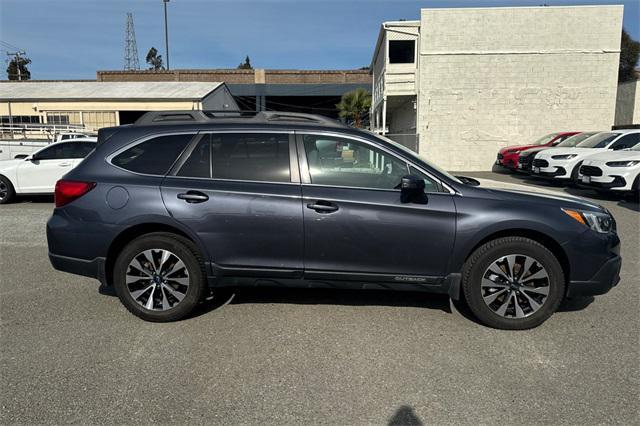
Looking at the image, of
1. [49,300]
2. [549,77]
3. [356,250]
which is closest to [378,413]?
[356,250]

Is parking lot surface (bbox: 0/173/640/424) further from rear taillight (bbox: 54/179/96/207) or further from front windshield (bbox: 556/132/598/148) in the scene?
front windshield (bbox: 556/132/598/148)

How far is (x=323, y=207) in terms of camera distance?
3689 mm

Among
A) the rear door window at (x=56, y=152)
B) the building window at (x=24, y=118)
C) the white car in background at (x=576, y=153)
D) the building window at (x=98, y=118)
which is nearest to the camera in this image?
the rear door window at (x=56, y=152)

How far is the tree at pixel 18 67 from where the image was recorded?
74.9m

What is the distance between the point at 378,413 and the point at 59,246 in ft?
10.1

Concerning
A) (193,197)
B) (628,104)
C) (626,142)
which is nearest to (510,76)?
(626,142)

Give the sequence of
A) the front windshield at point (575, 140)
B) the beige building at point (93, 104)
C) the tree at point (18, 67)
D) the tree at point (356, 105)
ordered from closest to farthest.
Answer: the front windshield at point (575, 140)
the beige building at point (93, 104)
the tree at point (356, 105)
the tree at point (18, 67)

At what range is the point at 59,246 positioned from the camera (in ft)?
13.0

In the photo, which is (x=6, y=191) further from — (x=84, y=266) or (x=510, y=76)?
(x=510, y=76)

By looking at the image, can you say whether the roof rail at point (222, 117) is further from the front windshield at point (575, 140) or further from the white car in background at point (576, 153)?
the front windshield at point (575, 140)

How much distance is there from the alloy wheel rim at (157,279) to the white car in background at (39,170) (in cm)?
780

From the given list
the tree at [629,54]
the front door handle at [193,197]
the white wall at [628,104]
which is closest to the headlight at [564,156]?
the front door handle at [193,197]

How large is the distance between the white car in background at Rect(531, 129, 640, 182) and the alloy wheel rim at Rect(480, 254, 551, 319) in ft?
33.5

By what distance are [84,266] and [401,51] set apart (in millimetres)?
23639
